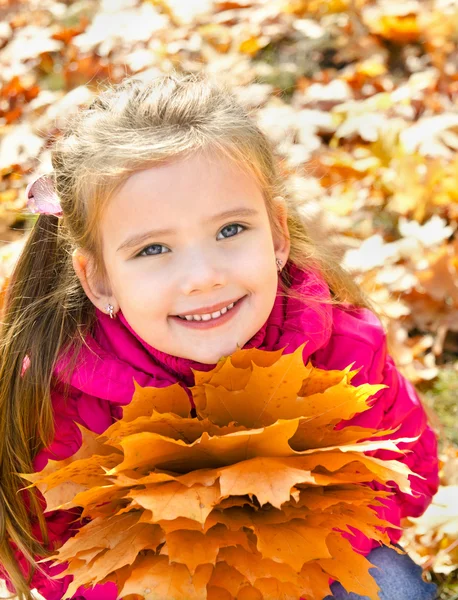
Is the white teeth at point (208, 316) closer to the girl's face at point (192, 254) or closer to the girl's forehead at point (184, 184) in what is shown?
the girl's face at point (192, 254)

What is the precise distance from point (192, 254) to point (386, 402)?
0.63 meters

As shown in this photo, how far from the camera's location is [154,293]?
1458mm

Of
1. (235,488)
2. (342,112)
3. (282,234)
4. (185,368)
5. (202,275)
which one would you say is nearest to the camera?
(235,488)

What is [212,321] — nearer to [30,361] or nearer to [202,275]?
[202,275]

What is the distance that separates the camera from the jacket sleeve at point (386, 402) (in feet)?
5.78

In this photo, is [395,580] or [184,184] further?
[395,580]

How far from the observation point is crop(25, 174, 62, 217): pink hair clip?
68.4 inches

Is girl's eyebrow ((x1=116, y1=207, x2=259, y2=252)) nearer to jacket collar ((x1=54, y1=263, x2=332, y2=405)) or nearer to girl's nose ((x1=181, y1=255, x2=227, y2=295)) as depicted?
girl's nose ((x1=181, y1=255, x2=227, y2=295))

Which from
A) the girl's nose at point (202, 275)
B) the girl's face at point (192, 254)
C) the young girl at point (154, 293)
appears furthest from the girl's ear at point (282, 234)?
the girl's nose at point (202, 275)

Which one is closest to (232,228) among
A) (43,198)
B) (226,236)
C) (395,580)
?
(226,236)

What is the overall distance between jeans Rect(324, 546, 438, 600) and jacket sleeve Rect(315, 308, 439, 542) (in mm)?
46

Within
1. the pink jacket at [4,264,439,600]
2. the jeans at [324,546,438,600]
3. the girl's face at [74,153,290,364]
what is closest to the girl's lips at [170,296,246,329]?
the girl's face at [74,153,290,364]

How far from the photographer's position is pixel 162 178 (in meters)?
1.44

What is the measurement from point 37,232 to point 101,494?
26.4 inches
